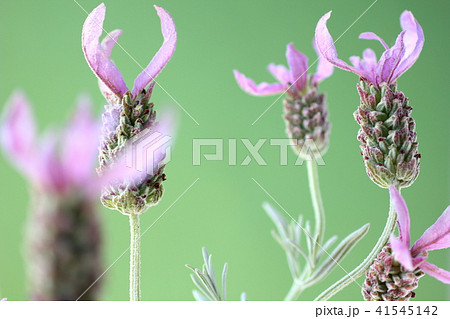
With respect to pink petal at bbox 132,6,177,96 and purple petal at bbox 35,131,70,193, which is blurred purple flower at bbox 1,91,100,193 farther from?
pink petal at bbox 132,6,177,96

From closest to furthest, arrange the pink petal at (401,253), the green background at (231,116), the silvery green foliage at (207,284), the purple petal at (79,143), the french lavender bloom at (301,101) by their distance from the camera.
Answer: the purple petal at (79,143), the pink petal at (401,253), the silvery green foliage at (207,284), the french lavender bloom at (301,101), the green background at (231,116)

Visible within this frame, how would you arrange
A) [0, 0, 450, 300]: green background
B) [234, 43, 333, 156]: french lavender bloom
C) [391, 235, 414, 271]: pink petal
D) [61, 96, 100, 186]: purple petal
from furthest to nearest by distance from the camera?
1. [0, 0, 450, 300]: green background
2. [234, 43, 333, 156]: french lavender bloom
3. [391, 235, 414, 271]: pink petal
4. [61, 96, 100, 186]: purple petal

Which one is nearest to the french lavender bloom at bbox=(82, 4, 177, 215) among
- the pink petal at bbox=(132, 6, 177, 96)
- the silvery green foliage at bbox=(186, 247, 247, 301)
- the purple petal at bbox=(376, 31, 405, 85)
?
the pink petal at bbox=(132, 6, 177, 96)

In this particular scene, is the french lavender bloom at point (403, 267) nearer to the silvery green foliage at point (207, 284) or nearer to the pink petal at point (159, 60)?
the silvery green foliage at point (207, 284)

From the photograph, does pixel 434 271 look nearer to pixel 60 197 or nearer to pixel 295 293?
pixel 295 293

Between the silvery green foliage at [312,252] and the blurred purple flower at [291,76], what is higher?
the blurred purple flower at [291,76]

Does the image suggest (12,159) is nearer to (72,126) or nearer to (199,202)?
(72,126)

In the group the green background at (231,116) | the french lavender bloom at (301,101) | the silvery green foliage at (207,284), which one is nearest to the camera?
the silvery green foliage at (207,284)

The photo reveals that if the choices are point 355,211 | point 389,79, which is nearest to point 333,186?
point 355,211

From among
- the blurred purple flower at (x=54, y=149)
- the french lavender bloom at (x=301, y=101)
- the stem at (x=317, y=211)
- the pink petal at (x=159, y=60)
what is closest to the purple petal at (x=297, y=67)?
the french lavender bloom at (x=301, y=101)
